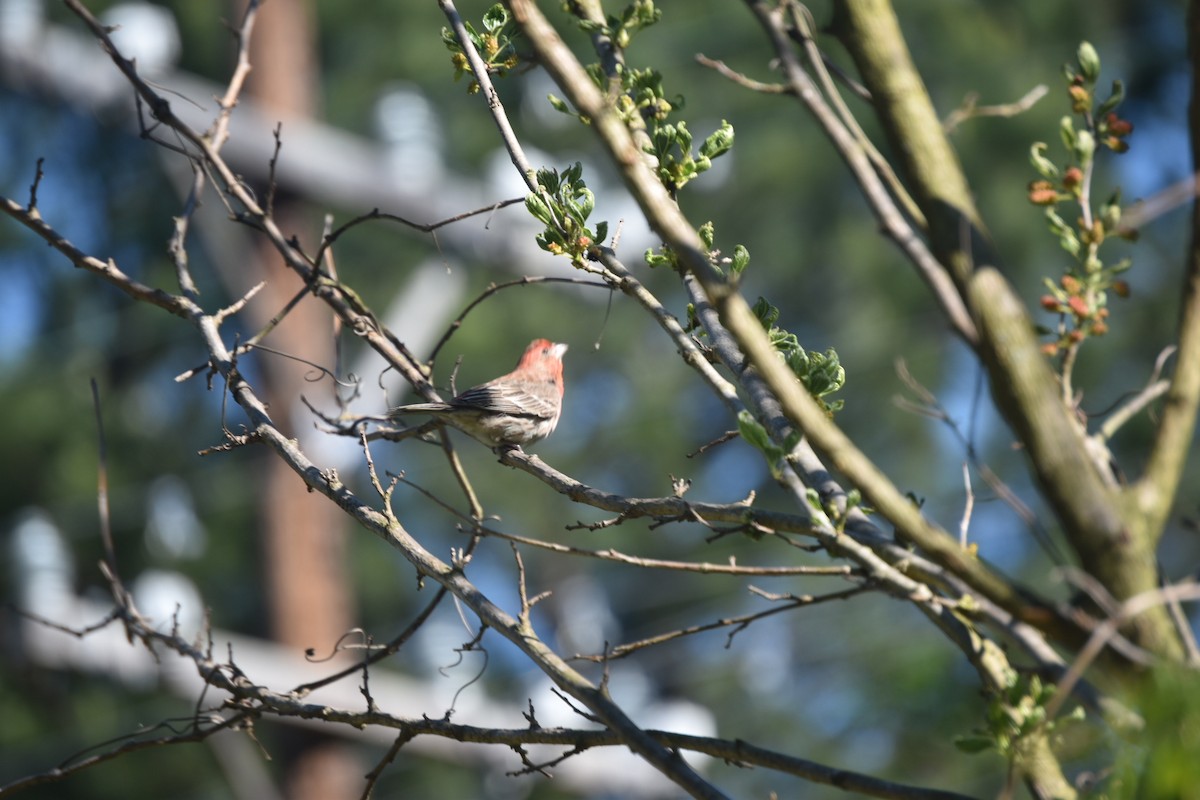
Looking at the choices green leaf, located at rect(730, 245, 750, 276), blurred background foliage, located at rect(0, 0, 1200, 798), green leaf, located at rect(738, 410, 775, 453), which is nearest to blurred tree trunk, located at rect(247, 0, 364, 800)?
blurred background foliage, located at rect(0, 0, 1200, 798)

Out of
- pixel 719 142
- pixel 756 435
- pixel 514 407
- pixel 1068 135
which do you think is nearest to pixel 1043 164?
pixel 1068 135

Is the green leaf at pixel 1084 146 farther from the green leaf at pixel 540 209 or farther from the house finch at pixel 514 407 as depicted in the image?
the house finch at pixel 514 407

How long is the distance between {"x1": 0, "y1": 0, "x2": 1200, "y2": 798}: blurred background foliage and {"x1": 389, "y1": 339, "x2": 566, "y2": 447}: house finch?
6.18m

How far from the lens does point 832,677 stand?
14438mm

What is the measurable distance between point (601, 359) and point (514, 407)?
1210 cm

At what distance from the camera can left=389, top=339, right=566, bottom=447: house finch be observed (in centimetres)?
545

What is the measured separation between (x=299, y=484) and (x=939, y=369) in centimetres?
769

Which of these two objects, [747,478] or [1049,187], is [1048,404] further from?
[747,478]

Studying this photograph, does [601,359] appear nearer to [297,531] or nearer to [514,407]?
[297,531]

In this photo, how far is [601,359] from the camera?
1819cm

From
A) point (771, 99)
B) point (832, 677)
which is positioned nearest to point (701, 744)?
point (832, 677)

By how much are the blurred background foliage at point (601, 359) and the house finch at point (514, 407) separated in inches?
243

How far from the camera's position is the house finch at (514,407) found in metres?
5.45

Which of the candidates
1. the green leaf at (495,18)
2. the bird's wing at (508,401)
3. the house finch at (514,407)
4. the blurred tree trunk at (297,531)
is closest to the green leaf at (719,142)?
the green leaf at (495,18)
